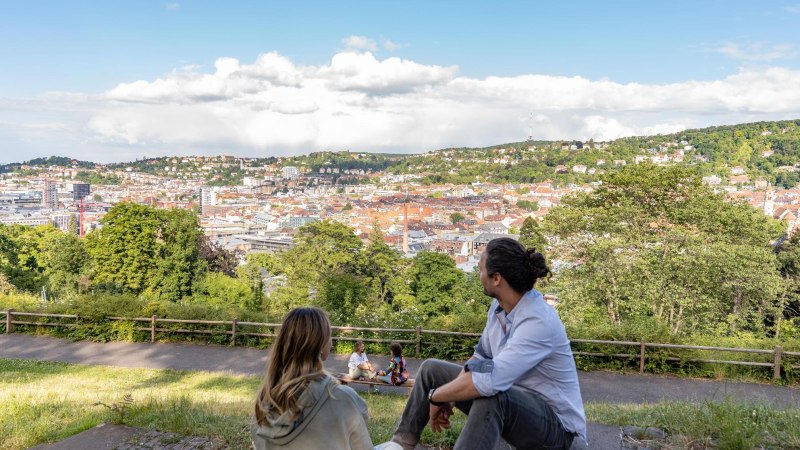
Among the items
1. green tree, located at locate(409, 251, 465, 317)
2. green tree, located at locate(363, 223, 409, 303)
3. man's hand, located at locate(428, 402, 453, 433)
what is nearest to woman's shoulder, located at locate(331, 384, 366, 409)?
man's hand, located at locate(428, 402, 453, 433)

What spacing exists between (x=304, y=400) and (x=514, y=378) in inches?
35.9

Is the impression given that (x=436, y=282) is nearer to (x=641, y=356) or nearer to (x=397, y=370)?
(x=641, y=356)

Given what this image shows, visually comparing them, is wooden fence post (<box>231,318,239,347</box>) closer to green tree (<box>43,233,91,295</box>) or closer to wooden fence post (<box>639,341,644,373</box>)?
wooden fence post (<box>639,341,644,373</box>)

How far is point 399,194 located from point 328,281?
6072 inches

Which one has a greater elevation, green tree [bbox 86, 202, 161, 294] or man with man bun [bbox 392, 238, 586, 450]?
man with man bun [bbox 392, 238, 586, 450]

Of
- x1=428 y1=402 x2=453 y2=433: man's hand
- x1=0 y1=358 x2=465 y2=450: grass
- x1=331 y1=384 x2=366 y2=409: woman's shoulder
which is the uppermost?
x1=331 y1=384 x2=366 y2=409: woman's shoulder

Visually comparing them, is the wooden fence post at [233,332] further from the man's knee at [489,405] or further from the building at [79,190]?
the building at [79,190]

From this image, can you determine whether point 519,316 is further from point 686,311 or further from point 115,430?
point 686,311

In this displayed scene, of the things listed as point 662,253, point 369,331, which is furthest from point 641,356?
point 662,253

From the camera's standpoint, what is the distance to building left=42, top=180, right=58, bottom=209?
162 m

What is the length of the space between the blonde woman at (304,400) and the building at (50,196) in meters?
182

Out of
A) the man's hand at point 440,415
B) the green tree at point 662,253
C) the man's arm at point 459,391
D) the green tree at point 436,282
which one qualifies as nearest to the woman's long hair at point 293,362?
the man's arm at point 459,391

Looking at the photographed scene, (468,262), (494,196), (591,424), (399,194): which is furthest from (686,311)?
(399,194)

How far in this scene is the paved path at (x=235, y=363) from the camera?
9532 mm
